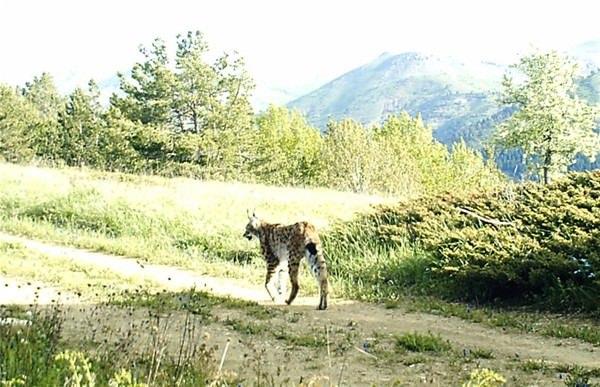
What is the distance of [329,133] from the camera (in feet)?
190

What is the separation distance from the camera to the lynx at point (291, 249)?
1148 cm

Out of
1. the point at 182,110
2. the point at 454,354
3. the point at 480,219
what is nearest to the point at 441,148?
the point at 182,110

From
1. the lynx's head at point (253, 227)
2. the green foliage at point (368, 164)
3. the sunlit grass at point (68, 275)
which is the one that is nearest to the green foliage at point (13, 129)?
the green foliage at point (368, 164)

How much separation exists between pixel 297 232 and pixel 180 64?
4408 cm

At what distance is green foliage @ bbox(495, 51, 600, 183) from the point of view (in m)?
41.3

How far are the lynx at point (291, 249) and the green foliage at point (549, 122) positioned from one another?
1236 inches

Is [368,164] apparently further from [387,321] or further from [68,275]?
[387,321]

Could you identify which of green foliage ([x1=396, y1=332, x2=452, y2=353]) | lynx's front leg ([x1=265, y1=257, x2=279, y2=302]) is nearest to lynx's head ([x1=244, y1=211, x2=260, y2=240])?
lynx's front leg ([x1=265, y1=257, x2=279, y2=302])

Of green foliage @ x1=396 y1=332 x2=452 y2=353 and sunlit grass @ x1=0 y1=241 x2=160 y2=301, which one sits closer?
green foliage @ x1=396 y1=332 x2=452 y2=353

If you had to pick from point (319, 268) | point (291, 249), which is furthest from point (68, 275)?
point (319, 268)

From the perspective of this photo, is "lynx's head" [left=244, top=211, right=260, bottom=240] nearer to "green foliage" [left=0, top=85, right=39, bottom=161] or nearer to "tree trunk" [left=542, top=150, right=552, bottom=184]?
"tree trunk" [left=542, top=150, right=552, bottom=184]

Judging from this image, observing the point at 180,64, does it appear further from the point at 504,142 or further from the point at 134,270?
the point at 134,270

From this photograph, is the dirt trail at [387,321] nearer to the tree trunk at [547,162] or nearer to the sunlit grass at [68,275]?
the sunlit grass at [68,275]

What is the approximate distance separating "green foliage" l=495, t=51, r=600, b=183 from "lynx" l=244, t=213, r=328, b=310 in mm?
31390
